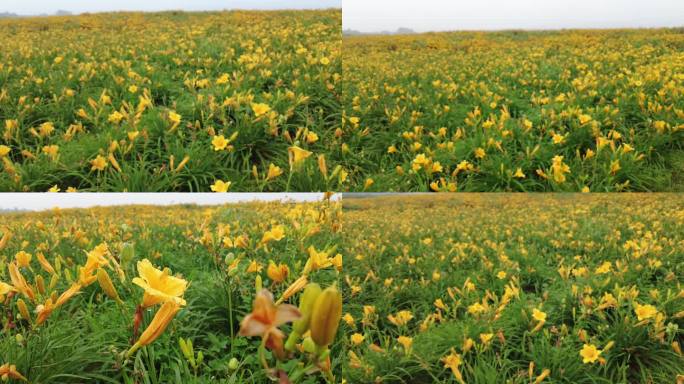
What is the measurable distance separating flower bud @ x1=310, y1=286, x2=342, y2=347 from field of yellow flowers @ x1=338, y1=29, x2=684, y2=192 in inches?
65.4

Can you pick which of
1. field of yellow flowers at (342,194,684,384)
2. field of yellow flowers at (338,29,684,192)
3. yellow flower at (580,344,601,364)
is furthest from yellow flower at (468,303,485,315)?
field of yellow flowers at (338,29,684,192)

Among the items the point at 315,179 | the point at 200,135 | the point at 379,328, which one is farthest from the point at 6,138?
the point at 379,328

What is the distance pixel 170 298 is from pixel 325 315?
0.45m

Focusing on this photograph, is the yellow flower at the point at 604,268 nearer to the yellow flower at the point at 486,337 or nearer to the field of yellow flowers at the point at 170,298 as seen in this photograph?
→ the yellow flower at the point at 486,337

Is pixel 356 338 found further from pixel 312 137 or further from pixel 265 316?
pixel 265 316

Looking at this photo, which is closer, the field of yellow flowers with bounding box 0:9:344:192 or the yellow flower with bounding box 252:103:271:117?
the field of yellow flowers with bounding box 0:9:344:192

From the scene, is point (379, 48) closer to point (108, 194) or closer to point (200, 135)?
point (200, 135)

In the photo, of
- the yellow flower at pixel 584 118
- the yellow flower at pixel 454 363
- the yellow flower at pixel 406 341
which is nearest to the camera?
the yellow flower at pixel 454 363

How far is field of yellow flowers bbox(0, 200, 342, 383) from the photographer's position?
98 cm

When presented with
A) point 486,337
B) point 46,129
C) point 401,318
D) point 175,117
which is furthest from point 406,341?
point 46,129

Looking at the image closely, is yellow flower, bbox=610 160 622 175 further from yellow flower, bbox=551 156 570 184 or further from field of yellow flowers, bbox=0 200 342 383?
field of yellow flowers, bbox=0 200 342 383

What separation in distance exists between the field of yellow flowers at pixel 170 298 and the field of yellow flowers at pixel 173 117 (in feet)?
0.78

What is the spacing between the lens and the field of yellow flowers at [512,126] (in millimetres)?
2324

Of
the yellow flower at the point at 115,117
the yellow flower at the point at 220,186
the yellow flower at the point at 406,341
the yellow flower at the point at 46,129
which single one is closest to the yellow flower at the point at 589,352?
the yellow flower at the point at 406,341
